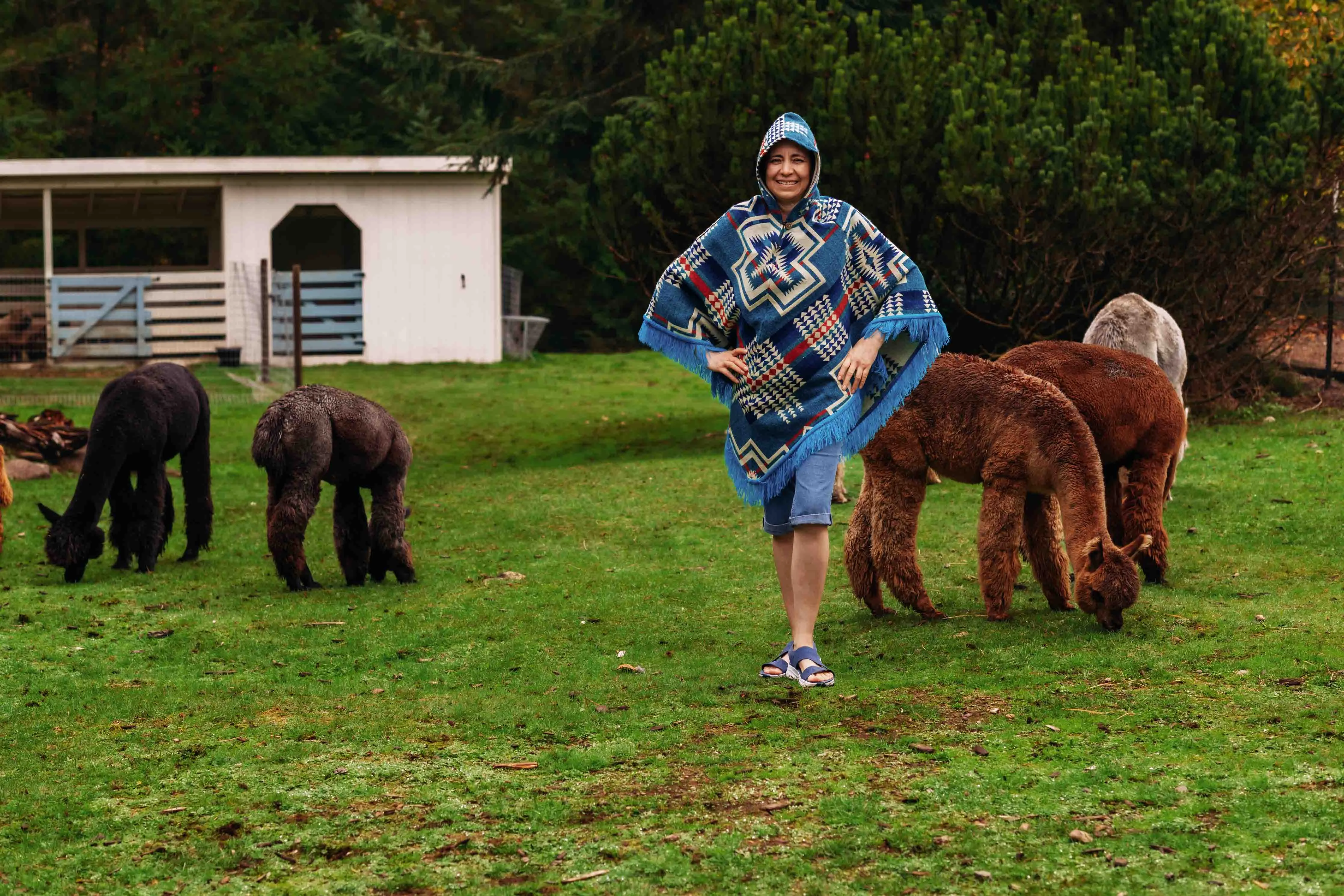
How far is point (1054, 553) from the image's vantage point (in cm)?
782

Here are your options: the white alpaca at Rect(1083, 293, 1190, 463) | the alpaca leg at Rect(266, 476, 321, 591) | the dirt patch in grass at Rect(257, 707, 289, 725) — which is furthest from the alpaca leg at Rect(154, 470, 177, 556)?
the white alpaca at Rect(1083, 293, 1190, 463)

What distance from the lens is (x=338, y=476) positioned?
9328 mm

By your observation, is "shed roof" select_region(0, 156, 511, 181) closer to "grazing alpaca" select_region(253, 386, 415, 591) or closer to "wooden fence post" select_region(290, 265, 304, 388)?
"wooden fence post" select_region(290, 265, 304, 388)

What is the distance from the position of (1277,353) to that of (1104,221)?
4.58 meters

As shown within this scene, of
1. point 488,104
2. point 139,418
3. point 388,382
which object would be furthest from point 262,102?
point 139,418

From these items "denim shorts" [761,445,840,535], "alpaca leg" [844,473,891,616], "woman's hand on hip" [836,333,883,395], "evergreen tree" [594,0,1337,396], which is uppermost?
"evergreen tree" [594,0,1337,396]

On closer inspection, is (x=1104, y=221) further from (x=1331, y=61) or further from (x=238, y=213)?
(x=238, y=213)

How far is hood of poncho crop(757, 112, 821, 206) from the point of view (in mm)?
6215

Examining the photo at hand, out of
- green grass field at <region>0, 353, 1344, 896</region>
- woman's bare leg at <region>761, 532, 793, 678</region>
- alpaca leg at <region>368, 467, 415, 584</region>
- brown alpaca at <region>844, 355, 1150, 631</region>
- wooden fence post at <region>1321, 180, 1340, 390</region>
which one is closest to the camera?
green grass field at <region>0, 353, 1344, 896</region>

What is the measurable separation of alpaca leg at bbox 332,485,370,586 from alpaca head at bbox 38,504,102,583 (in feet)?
5.35

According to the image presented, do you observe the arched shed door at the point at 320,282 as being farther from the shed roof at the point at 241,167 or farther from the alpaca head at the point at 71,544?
the alpaca head at the point at 71,544

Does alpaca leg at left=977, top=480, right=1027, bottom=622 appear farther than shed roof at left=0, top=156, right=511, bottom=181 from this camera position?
No

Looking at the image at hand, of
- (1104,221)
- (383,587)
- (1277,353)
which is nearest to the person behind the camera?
(383,587)

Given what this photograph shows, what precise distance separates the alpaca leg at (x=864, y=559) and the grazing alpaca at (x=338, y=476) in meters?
3.10
